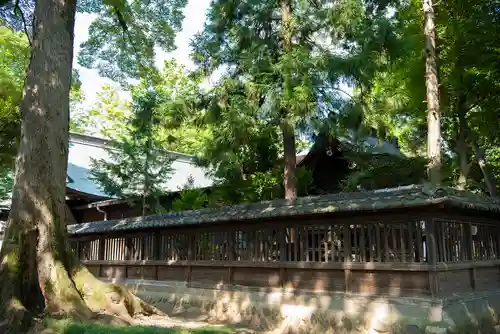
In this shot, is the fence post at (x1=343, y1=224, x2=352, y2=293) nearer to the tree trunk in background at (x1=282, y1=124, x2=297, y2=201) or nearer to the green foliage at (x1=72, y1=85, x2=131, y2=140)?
the tree trunk in background at (x1=282, y1=124, x2=297, y2=201)

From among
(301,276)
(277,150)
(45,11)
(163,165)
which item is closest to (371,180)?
(277,150)

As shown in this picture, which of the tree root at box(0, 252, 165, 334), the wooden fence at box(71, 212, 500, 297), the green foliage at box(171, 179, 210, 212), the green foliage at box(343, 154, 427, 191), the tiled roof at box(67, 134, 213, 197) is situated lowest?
the tree root at box(0, 252, 165, 334)

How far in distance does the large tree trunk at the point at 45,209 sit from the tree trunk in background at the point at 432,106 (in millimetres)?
9168

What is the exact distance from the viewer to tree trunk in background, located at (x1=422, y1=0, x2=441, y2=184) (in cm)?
1345

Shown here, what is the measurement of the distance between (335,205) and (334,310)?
2.17 m

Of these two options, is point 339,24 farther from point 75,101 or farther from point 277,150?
point 75,101

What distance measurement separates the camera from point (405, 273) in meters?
8.78

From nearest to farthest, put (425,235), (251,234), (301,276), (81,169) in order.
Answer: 1. (425,235)
2. (301,276)
3. (251,234)
4. (81,169)

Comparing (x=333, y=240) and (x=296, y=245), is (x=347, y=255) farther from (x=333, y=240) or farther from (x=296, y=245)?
(x=296, y=245)

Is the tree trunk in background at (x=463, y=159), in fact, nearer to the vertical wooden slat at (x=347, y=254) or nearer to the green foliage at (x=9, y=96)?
the vertical wooden slat at (x=347, y=254)

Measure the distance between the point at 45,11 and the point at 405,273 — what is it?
8701 mm

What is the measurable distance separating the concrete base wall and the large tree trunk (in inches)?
114

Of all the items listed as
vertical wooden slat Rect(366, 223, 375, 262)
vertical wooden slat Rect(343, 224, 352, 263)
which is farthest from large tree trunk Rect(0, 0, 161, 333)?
vertical wooden slat Rect(366, 223, 375, 262)

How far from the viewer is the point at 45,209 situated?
822 cm
